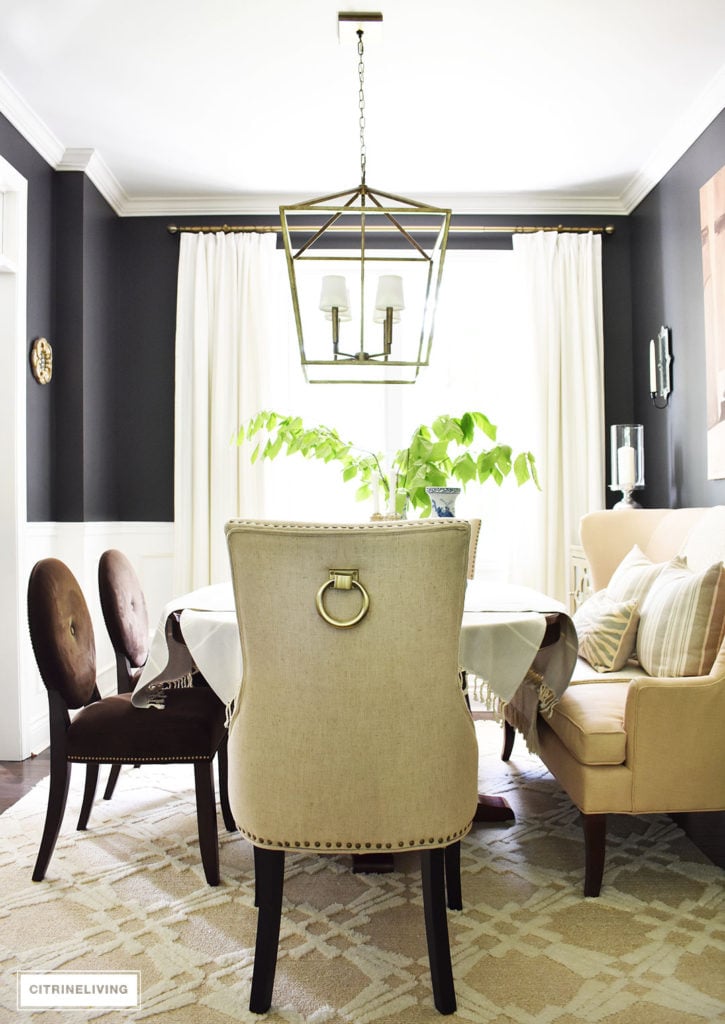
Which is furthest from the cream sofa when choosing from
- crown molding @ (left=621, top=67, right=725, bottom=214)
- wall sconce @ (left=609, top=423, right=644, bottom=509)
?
crown molding @ (left=621, top=67, right=725, bottom=214)

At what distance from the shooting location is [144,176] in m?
4.14

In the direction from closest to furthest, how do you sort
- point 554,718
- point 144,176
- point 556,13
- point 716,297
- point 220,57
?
1. point 554,718
2. point 556,13
3. point 220,57
4. point 716,297
5. point 144,176

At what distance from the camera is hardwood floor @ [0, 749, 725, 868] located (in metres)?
2.21

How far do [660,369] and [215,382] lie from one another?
2370 millimetres

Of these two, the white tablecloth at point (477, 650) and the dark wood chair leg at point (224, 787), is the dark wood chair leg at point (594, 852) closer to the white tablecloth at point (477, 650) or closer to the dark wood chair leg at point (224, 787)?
the white tablecloth at point (477, 650)

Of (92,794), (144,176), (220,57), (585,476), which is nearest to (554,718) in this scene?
(92,794)

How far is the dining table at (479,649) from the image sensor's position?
184 centimetres

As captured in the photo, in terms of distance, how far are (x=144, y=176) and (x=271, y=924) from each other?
150 inches

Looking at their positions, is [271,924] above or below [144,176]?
below

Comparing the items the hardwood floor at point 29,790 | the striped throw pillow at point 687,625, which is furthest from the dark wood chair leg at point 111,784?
the striped throw pillow at point 687,625

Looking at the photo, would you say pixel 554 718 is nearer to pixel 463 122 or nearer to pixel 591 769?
pixel 591 769

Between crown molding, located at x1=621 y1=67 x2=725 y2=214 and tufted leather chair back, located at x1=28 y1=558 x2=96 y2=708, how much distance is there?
3.18m

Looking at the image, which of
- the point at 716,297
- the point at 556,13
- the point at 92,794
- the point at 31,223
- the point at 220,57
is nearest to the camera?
the point at 92,794

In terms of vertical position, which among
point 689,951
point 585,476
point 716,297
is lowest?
point 689,951
